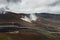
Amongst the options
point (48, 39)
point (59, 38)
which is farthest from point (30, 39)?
point (59, 38)

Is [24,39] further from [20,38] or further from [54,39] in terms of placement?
[54,39]

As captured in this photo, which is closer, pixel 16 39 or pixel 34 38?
pixel 16 39

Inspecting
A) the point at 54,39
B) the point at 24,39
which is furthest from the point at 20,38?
the point at 54,39

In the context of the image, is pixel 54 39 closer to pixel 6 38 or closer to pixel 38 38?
pixel 38 38

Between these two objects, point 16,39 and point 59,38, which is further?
point 59,38

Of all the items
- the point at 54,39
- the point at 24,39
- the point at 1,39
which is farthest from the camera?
the point at 54,39

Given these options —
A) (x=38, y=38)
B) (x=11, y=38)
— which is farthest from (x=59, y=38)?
(x=11, y=38)

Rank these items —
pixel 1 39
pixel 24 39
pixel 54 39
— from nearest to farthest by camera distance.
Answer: pixel 1 39, pixel 24 39, pixel 54 39
